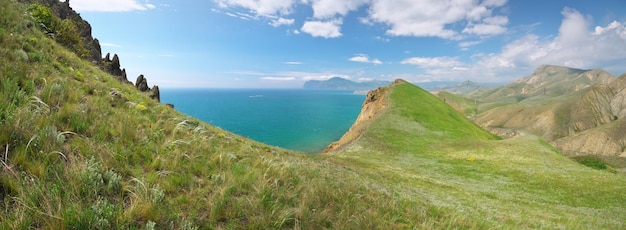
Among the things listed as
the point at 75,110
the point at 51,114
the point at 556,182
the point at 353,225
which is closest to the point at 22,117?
the point at 51,114

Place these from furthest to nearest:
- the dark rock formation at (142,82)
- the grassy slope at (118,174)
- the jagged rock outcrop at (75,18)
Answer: the dark rock formation at (142,82) < the jagged rock outcrop at (75,18) < the grassy slope at (118,174)

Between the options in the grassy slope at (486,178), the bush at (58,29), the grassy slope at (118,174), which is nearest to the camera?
the grassy slope at (118,174)

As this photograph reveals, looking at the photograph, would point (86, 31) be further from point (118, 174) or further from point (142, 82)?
point (118, 174)

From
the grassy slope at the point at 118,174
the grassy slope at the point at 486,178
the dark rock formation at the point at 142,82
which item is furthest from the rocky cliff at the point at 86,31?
the grassy slope at the point at 486,178

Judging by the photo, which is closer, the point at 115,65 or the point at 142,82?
the point at 115,65

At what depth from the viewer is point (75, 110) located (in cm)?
671

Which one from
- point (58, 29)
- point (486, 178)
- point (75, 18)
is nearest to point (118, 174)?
point (58, 29)

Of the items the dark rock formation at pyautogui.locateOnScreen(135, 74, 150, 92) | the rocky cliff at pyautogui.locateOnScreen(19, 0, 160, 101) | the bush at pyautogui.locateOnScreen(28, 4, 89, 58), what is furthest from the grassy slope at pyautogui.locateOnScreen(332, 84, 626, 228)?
the rocky cliff at pyautogui.locateOnScreen(19, 0, 160, 101)

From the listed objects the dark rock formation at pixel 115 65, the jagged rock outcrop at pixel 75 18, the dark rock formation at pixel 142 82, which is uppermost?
the jagged rock outcrop at pixel 75 18

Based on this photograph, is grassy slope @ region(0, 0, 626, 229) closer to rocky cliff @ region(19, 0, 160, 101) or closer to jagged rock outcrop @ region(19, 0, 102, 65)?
rocky cliff @ region(19, 0, 160, 101)

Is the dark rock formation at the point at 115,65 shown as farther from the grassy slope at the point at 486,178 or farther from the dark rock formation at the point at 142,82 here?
the grassy slope at the point at 486,178

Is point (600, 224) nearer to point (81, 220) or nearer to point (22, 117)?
point (81, 220)

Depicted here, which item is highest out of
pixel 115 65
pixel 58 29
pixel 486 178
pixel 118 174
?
pixel 58 29

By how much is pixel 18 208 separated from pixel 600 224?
27.0 meters
